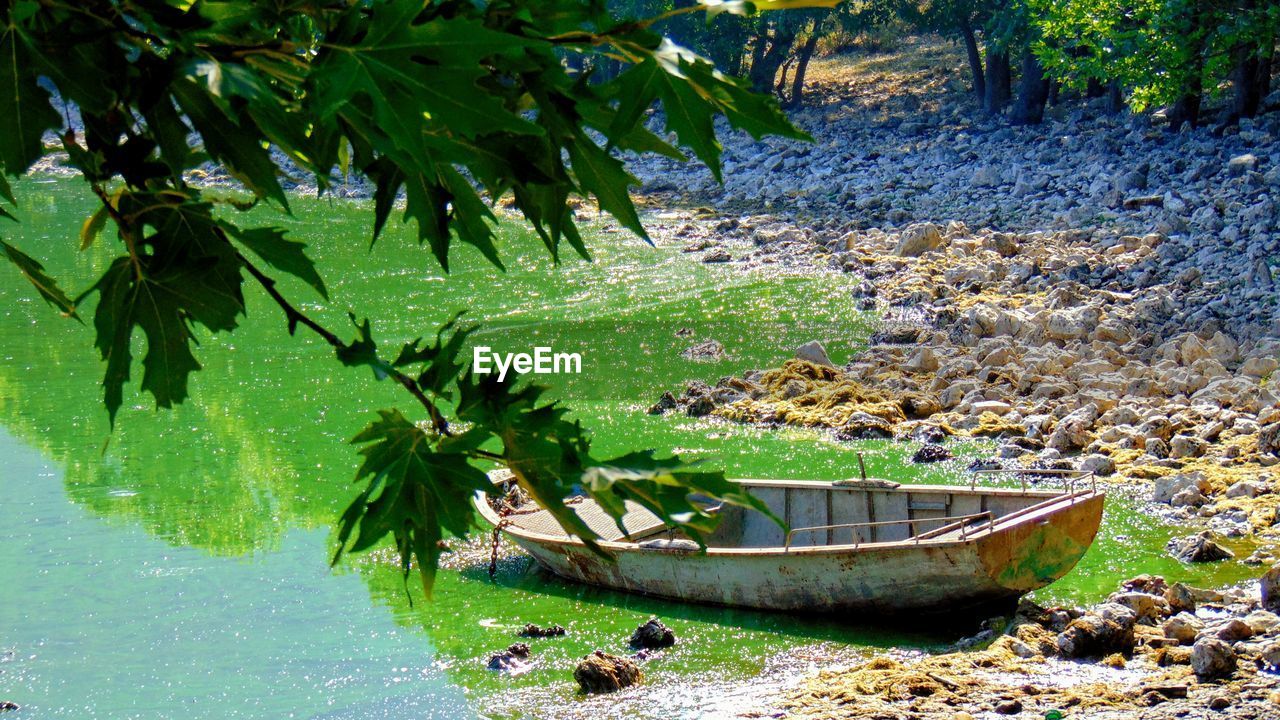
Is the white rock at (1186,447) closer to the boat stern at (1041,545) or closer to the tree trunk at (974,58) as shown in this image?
the boat stern at (1041,545)

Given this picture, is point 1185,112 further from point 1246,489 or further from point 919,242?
point 1246,489

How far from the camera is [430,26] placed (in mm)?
1305

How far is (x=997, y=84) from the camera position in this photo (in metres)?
32.8

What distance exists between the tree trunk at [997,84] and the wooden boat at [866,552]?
905 inches

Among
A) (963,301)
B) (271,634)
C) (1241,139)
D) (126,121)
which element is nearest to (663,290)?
(963,301)

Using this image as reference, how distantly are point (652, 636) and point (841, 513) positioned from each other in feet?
7.96

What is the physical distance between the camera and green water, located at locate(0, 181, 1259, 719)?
927 cm

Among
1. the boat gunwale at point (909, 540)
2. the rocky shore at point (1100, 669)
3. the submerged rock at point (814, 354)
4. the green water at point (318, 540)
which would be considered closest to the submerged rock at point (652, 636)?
the green water at point (318, 540)

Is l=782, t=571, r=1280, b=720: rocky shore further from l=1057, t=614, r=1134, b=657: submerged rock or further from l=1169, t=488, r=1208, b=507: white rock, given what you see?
l=1169, t=488, r=1208, b=507: white rock

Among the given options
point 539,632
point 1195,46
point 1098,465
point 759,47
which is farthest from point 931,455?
point 759,47

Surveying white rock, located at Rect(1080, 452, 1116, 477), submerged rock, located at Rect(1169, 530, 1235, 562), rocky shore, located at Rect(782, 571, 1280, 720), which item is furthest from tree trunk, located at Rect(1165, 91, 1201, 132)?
rocky shore, located at Rect(782, 571, 1280, 720)

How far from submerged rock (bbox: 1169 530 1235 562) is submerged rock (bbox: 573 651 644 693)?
14.1 feet

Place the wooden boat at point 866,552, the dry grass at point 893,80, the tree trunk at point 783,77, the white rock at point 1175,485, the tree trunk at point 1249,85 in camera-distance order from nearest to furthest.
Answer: the wooden boat at point 866,552, the white rock at point 1175,485, the tree trunk at point 1249,85, the dry grass at point 893,80, the tree trunk at point 783,77

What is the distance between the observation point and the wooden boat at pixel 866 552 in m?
9.48
